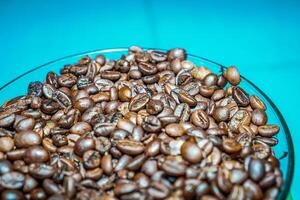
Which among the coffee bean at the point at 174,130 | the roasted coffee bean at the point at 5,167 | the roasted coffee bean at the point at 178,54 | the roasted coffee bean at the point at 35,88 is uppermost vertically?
the roasted coffee bean at the point at 178,54

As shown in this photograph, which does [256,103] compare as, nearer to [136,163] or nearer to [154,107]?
[154,107]

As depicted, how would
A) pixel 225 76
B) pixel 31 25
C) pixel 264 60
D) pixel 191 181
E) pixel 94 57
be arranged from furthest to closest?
1. pixel 31 25
2. pixel 264 60
3. pixel 94 57
4. pixel 225 76
5. pixel 191 181

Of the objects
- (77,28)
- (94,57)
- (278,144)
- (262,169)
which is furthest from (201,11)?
(262,169)

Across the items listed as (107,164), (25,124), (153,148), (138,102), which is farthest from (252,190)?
(25,124)

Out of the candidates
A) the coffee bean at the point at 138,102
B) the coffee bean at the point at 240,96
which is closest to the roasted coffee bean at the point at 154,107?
the coffee bean at the point at 138,102

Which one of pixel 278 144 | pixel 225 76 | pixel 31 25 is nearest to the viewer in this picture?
pixel 278 144

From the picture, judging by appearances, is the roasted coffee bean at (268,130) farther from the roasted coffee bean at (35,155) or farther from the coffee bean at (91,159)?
the roasted coffee bean at (35,155)

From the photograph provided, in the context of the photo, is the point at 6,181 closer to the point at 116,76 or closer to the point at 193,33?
the point at 116,76
